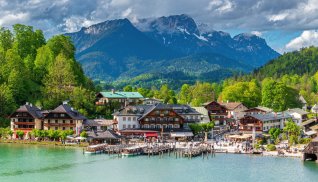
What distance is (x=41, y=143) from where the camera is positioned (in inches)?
3081

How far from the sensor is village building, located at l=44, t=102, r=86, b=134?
272 ft

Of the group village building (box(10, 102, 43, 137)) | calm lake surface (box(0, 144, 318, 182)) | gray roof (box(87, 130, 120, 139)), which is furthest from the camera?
village building (box(10, 102, 43, 137))

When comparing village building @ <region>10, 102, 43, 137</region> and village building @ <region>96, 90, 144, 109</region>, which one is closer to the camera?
village building @ <region>10, 102, 43, 137</region>

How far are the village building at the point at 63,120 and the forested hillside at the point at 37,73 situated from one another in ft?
30.2

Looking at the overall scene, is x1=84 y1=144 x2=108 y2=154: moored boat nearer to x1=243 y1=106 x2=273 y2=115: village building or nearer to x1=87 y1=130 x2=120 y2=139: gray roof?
x1=87 y1=130 x2=120 y2=139: gray roof

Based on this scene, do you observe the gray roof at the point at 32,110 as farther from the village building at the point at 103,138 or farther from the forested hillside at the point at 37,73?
the village building at the point at 103,138

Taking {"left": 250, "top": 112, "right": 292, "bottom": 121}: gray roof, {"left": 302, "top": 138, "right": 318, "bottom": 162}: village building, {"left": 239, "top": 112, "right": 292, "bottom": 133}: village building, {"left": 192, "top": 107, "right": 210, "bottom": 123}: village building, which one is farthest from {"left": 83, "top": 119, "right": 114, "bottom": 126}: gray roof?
{"left": 302, "top": 138, "right": 318, "bottom": 162}: village building

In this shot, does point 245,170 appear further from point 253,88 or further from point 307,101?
point 307,101

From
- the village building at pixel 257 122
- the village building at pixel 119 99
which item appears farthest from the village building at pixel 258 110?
the village building at pixel 119 99

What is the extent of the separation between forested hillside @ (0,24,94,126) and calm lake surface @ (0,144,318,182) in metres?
26.5

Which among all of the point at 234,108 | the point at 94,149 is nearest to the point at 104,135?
the point at 94,149

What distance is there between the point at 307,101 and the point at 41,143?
256 feet

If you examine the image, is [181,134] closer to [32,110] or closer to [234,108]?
[32,110]

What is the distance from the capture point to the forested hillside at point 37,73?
95562mm
